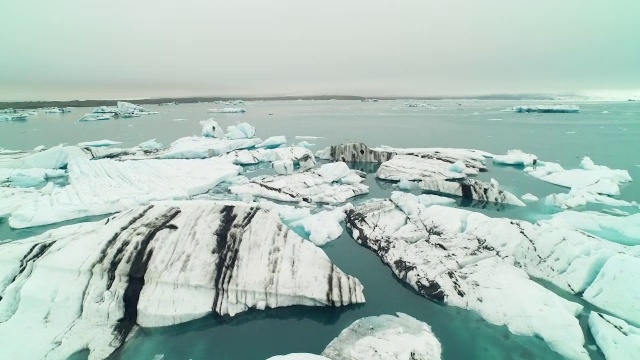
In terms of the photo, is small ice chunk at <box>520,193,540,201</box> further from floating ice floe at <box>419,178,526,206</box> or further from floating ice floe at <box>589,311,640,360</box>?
floating ice floe at <box>589,311,640,360</box>

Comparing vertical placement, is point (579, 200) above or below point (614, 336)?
above

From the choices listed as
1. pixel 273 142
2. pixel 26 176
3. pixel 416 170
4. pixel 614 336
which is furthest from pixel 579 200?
pixel 26 176

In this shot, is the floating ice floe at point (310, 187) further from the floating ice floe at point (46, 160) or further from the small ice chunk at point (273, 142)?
the floating ice floe at point (46, 160)

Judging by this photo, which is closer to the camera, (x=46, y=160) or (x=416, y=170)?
(x=416, y=170)

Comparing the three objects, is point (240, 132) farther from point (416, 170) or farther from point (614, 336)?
point (614, 336)

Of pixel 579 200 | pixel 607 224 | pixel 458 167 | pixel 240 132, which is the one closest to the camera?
pixel 607 224

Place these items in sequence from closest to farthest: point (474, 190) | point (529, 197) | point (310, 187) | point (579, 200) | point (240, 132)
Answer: point (579, 200), point (529, 197), point (474, 190), point (310, 187), point (240, 132)

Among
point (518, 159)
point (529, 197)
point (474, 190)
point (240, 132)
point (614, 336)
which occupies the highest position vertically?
point (240, 132)
